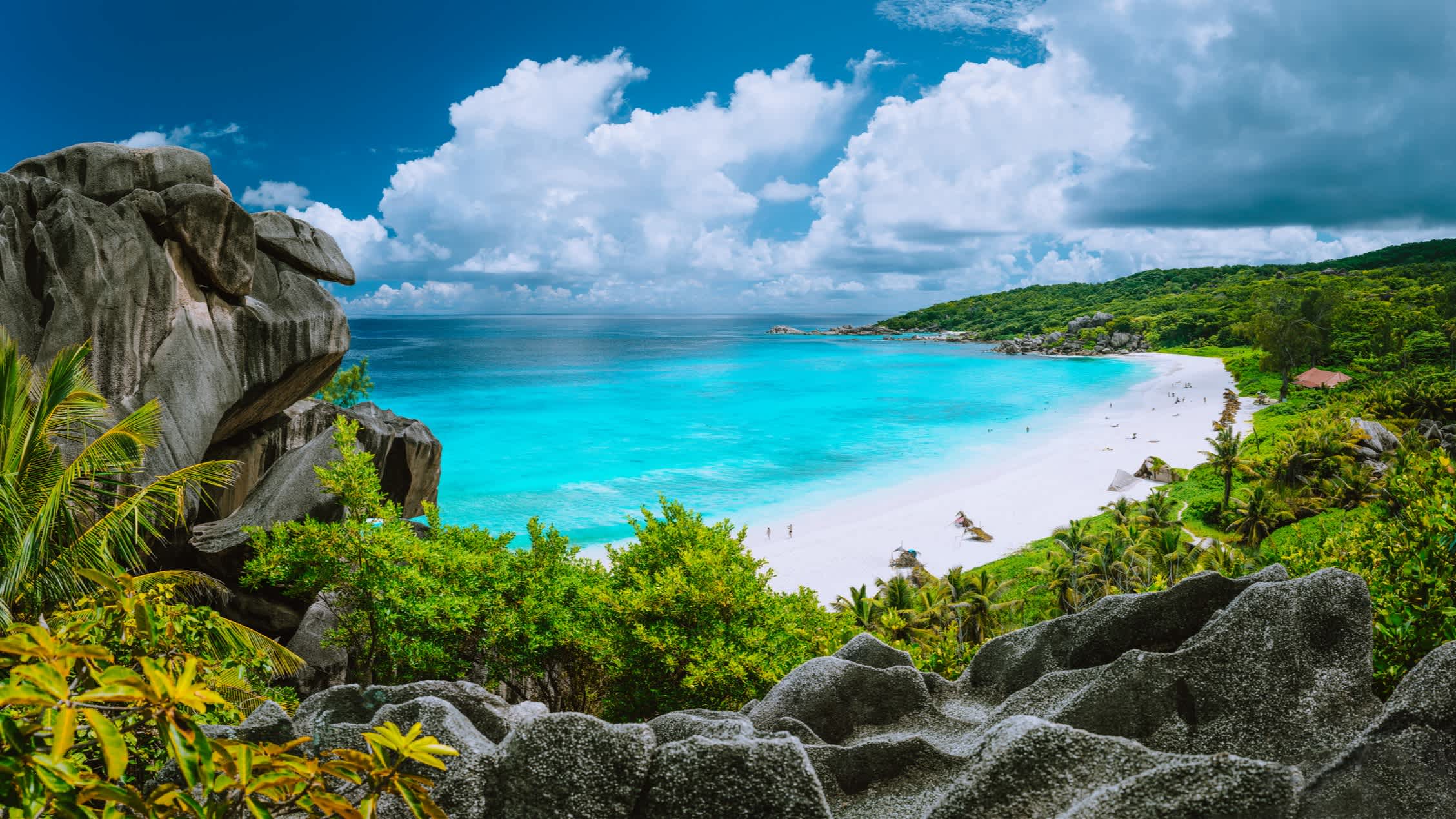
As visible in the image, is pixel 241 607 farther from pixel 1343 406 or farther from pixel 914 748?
pixel 1343 406

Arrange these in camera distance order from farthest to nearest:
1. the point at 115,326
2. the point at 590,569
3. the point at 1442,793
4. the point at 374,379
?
1. the point at 374,379
2. the point at 115,326
3. the point at 590,569
4. the point at 1442,793

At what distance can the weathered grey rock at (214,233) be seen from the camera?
16.1 metres

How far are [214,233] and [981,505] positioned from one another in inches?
1478

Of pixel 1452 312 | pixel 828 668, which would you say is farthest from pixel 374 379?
pixel 1452 312

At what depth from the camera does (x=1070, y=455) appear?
51094 millimetres

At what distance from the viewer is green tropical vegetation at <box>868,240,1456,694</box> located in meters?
7.04

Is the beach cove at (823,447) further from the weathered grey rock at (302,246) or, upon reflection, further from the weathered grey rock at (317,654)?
the weathered grey rock at (302,246)

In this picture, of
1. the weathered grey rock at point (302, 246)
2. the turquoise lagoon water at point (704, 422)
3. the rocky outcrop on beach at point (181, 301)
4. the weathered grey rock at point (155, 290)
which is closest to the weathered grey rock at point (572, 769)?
the rocky outcrop on beach at point (181, 301)

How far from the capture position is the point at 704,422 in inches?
2820

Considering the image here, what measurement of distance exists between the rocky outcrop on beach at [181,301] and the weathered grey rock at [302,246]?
45 millimetres

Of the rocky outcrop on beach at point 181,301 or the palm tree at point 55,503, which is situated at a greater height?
the rocky outcrop on beach at point 181,301

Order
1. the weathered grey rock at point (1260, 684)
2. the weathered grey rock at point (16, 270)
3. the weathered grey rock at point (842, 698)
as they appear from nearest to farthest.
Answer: the weathered grey rock at point (1260, 684), the weathered grey rock at point (842, 698), the weathered grey rock at point (16, 270)

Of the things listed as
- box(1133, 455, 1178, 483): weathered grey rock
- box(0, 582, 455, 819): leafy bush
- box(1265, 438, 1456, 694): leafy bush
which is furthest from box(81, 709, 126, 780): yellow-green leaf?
box(1133, 455, 1178, 483): weathered grey rock

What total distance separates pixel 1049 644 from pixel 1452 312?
103m
